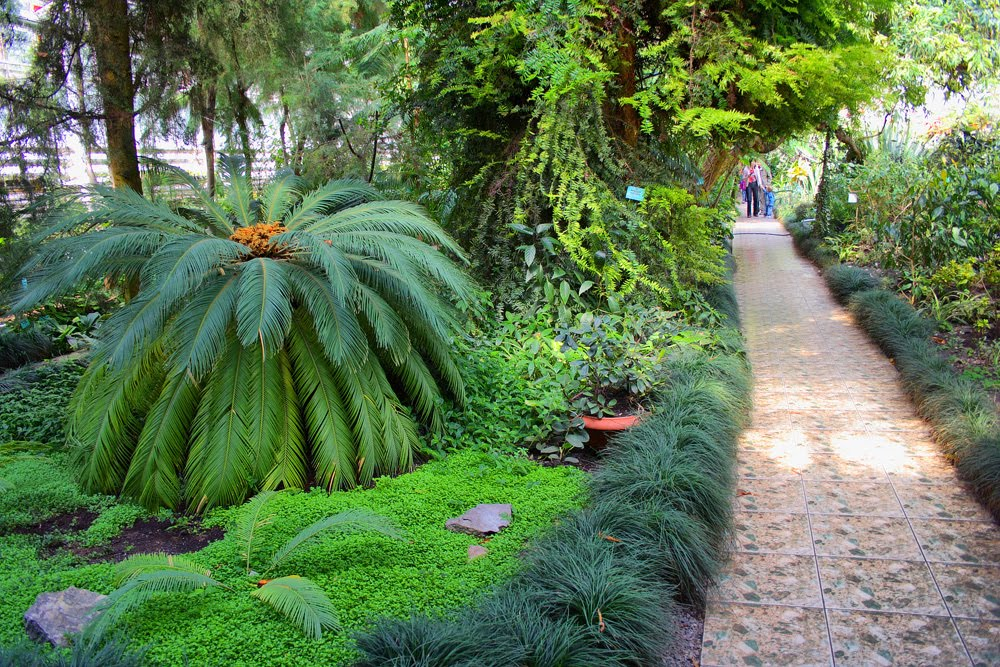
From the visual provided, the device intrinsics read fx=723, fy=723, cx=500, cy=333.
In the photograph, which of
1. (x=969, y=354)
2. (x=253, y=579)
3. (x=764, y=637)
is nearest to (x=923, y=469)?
(x=764, y=637)

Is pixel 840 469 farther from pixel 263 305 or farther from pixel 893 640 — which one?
pixel 263 305

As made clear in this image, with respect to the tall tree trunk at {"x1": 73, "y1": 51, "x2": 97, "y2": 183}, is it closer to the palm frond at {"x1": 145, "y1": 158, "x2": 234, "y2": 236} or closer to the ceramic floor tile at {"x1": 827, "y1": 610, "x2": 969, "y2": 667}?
the palm frond at {"x1": 145, "y1": 158, "x2": 234, "y2": 236}

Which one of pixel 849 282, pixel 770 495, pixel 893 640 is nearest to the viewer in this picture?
pixel 893 640

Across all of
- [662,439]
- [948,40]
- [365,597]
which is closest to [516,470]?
[662,439]

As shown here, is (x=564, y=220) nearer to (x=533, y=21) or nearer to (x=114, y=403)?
(x=533, y=21)

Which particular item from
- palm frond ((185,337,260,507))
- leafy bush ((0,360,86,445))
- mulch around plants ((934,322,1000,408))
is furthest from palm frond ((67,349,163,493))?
mulch around plants ((934,322,1000,408))

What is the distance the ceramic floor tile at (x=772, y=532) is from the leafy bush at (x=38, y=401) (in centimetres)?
424

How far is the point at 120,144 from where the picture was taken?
6898mm

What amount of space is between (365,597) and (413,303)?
179 cm

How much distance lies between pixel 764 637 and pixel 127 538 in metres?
2.98

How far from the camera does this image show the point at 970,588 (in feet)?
10.4

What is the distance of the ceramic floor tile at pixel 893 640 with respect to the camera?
8.89 feet

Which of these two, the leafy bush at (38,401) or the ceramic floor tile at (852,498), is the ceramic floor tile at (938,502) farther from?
the leafy bush at (38,401)

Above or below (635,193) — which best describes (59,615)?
below
